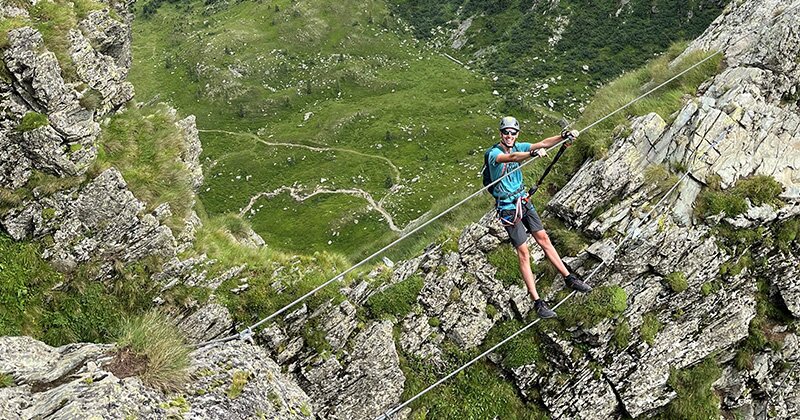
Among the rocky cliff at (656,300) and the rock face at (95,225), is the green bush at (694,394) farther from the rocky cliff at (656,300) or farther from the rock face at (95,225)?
the rock face at (95,225)

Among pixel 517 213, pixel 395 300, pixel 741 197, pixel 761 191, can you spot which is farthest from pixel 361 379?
pixel 761 191

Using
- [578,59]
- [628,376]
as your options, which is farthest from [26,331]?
[578,59]

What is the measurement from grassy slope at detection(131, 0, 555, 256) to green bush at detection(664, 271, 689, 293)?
161 ft

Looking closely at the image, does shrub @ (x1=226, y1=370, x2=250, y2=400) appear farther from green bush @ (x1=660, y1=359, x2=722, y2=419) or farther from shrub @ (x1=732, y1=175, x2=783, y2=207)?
shrub @ (x1=732, y1=175, x2=783, y2=207)

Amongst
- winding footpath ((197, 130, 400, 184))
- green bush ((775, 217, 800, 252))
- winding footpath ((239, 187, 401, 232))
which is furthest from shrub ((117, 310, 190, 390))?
winding footpath ((197, 130, 400, 184))

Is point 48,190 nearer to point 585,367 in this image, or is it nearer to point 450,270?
point 450,270

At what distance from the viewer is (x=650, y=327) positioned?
15680 mm

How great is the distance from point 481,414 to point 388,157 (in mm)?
73388

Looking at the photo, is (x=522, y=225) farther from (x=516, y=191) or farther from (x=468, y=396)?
(x=468, y=396)

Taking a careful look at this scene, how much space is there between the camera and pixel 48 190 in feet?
48.2

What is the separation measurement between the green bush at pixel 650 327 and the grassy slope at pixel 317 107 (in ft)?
160

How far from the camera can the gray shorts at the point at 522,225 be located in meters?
13.0

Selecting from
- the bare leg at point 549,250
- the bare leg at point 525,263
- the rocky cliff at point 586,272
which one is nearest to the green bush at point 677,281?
the rocky cliff at point 586,272

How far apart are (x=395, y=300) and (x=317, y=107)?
93.2 metres
